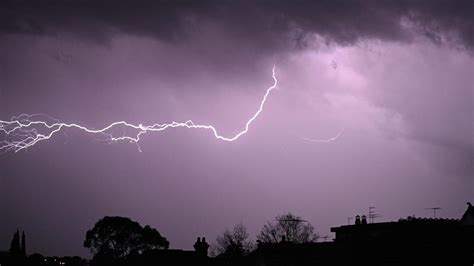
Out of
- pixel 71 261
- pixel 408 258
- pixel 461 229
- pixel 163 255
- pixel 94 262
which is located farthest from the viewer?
pixel 71 261

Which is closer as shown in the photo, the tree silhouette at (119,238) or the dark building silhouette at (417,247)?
→ the dark building silhouette at (417,247)

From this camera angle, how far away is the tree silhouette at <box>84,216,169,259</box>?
270 ft

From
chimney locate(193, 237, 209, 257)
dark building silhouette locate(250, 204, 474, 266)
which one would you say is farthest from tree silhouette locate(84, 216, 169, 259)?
dark building silhouette locate(250, 204, 474, 266)

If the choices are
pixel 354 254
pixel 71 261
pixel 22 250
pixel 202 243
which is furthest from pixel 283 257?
pixel 71 261

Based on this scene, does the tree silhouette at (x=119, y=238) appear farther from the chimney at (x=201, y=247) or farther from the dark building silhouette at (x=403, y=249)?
the dark building silhouette at (x=403, y=249)

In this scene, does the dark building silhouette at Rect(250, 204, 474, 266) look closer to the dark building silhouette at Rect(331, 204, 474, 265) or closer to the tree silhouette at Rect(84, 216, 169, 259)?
the dark building silhouette at Rect(331, 204, 474, 265)

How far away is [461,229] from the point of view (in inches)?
1329

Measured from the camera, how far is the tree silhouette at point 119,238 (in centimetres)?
8238

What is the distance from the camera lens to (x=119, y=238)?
83.2m

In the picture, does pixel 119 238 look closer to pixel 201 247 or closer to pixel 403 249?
pixel 201 247

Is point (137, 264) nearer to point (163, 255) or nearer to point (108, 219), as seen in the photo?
point (163, 255)

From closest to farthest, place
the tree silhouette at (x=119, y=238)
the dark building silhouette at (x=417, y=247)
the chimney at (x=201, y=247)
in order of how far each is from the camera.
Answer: the dark building silhouette at (x=417, y=247) → the chimney at (x=201, y=247) → the tree silhouette at (x=119, y=238)

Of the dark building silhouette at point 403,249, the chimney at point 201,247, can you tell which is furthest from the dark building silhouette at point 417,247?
the chimney at point 201,247

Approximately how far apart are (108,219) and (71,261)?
31.1m
